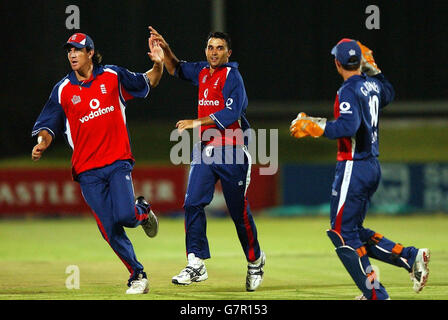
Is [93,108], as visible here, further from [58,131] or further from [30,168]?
[30,168]

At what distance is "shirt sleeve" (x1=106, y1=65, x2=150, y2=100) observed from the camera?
8.54 m

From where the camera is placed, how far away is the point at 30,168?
17.9 meters

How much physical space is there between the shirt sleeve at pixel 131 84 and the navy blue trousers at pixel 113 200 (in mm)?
705

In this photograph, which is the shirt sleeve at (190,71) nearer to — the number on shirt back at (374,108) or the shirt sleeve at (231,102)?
the shirt sleeve at (231,102)

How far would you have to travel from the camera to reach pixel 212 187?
346 inches

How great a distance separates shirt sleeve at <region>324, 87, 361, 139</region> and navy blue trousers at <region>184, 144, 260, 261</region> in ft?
5.31

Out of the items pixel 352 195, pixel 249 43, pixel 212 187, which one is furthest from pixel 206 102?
pixel 249 43

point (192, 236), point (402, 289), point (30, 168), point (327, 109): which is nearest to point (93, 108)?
point (192, 236)

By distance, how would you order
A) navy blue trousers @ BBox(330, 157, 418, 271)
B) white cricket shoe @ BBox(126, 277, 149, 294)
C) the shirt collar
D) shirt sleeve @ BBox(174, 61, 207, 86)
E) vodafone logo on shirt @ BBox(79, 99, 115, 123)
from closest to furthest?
navy blue trousers @ BBox(330, 157, 418, 271), white cricket shoe @ BBox(126, 277, 149, 294), vodafone logo on shirt @ BBox(79, 99, 115, 123), the shirt collar, shirt sleeve @ BBox(174, 61, 207, 86)

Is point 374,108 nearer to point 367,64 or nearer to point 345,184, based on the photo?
point 367,64

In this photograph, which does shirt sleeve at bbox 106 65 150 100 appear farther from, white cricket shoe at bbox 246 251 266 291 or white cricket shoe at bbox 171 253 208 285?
white cricket shoe at bbox 246 251 266 291

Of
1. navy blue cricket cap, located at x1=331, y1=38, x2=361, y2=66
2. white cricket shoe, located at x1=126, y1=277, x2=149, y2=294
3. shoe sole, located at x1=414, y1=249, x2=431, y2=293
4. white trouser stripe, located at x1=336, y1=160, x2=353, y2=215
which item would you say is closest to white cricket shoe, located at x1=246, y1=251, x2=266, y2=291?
white cricket shoe, located at x1=126, y1=277, x2=149, y2=294

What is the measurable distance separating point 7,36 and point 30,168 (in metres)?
7.40

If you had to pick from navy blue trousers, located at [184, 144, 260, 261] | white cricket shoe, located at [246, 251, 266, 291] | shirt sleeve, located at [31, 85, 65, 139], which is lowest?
white cricket shoe, located at [246, 251, 266, 291]
